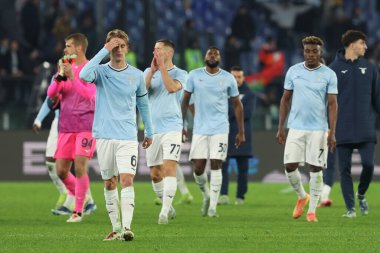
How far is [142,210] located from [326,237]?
538 centimetres

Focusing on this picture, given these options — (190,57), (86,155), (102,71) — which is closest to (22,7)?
(190,57)

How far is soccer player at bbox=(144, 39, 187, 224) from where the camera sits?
592 inches

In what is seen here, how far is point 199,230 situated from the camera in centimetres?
1379

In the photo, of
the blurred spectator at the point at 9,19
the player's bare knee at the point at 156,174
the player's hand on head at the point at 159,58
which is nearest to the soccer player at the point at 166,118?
the player's bare knee at the point at 156,174

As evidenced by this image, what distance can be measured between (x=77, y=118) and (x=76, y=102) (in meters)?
0.21

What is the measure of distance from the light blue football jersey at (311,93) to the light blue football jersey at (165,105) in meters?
1.48

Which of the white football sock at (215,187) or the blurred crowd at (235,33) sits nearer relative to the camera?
the white football sock at (215,187)

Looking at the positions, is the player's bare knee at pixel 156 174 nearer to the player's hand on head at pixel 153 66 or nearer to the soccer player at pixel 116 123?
the player's hand on head at pixel 153 66

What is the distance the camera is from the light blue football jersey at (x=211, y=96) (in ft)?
53.5

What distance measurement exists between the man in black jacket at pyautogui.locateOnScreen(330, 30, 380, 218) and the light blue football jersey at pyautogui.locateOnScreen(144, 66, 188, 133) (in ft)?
7.15

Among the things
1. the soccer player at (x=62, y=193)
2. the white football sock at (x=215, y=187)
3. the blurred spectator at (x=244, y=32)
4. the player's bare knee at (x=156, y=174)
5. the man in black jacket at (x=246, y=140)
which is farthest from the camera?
the blurred spectator at (x=244, y=32)

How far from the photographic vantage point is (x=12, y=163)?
25719 mm

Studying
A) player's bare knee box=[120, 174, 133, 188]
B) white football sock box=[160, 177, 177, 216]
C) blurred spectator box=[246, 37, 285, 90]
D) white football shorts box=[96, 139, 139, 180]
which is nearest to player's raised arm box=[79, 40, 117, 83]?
white football shorts box=[96, 139, 139, 180]

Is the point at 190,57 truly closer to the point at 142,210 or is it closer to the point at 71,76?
the point at 142,210
